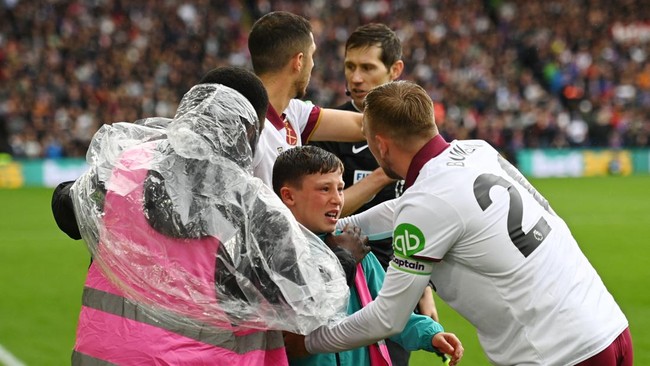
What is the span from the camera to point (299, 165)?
367cm

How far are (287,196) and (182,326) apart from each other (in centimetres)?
90

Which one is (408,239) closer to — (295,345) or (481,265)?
(481,265)

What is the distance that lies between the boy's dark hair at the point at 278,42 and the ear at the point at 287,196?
3.32 ft

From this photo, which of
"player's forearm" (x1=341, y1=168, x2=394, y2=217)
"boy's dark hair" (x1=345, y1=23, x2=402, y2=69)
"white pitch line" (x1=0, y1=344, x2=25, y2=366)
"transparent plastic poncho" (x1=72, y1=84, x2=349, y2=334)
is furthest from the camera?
"white pitch line" (x1=0, y1=344, x2=25, y2=366)

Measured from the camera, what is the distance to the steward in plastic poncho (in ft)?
9.53

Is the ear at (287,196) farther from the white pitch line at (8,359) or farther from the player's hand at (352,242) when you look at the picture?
the white pitch line at (8,359)

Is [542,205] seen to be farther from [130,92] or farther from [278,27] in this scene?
[130,92]

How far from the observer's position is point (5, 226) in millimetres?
16359

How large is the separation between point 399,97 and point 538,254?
2.44 feet

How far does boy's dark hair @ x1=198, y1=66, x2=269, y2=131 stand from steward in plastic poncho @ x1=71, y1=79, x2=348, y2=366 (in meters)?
0.22

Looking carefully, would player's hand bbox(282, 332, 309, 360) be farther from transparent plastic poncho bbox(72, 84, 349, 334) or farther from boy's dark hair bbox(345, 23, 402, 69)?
boy's dark hair bbox(345, 23, 402, 69)

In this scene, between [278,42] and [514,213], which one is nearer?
[514,213]

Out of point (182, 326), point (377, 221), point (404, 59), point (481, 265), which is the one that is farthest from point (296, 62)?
point (404, 59)

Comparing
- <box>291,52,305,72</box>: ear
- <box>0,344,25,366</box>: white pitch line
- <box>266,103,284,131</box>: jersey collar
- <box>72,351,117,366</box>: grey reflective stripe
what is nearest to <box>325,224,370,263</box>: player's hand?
<box>266,103,284,131</box>: jersey collar
